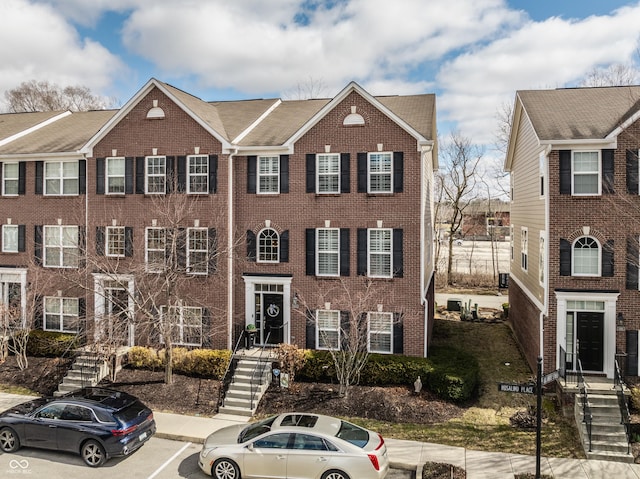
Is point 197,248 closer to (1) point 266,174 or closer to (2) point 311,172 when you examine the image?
(1) point 266,174

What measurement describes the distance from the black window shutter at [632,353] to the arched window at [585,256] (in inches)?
90.7

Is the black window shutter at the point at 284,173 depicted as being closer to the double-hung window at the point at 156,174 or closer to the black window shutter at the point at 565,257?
the double-hung window at the point at 156,174

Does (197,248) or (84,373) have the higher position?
(197,248)

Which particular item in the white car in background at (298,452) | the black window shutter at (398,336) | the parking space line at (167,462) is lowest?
the parking space line at (167,462)

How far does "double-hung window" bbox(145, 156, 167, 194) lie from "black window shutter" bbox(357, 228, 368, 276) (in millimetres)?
8145

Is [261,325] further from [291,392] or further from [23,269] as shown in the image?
[23,269]

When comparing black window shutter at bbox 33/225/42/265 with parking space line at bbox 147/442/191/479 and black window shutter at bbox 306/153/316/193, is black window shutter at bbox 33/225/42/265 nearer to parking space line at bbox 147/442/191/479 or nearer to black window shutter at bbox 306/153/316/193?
black window shutter at bbox 306/153/316/193

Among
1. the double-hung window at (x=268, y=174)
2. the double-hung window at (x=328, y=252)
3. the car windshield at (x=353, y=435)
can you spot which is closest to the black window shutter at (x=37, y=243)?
the double-hung window at (x=268, y=174)

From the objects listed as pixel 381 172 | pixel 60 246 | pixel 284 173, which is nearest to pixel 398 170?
pixel 381 172

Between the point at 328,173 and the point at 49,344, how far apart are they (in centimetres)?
1328

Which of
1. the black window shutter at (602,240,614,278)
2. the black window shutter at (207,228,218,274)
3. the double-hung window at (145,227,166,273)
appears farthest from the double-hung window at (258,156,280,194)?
the black window shutter at (602,240,614,278)

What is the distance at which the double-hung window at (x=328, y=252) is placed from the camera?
1911cm

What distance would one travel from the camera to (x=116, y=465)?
1263cm

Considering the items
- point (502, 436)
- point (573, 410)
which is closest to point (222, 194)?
point (502, 436)
